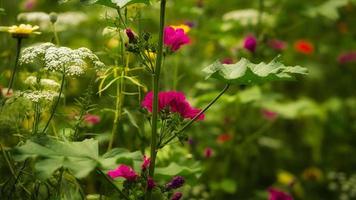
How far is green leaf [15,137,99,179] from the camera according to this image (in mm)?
857

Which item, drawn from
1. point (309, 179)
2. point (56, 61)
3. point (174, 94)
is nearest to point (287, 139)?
point (309, 179)

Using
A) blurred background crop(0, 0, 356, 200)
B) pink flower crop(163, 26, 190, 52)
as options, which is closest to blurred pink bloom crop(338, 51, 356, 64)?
blurred background crop(0, 0, 356, 200)

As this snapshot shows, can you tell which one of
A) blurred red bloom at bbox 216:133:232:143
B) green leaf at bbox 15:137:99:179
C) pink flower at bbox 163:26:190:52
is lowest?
blurred red bloom at bbox 216:133:232:143

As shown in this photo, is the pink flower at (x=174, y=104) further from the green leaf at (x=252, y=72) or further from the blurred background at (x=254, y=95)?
the blurred background at (x=254, y=95)

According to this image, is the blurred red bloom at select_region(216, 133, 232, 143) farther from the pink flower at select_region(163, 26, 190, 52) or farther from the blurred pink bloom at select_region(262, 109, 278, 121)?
the pink flower at select_region(163, 26, 190, 52)

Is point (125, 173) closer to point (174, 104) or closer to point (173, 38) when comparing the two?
point (174, 104)

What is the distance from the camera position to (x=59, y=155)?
0.90 metres

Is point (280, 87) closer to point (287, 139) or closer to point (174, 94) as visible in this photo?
point (287, 139)

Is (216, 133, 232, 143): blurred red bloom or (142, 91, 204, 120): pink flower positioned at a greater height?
(142, 91, 204, 120): pink flower

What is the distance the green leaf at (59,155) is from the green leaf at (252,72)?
0.27m

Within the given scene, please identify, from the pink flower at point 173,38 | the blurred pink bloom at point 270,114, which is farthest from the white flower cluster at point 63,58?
the blurred pink bloom at point 270,114

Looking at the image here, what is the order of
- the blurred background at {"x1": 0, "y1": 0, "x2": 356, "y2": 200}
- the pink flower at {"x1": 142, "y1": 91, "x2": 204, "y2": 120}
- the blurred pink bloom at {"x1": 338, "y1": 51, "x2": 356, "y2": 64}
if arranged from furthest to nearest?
the blurred pink bloom at {"x1": 338, "y1": 51, "x2": 356, "y2": 64} → the blurred background at {"x1": 0, "y1": 0, "x2": 356, "y2": 200} → the pink flower at {"x1": 142, "y1": 91, "x2": 204, "y2": 120}

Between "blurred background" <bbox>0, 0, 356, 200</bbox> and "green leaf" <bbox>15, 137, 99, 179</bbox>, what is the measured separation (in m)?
0.48

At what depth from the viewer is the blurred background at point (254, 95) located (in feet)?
6.23
